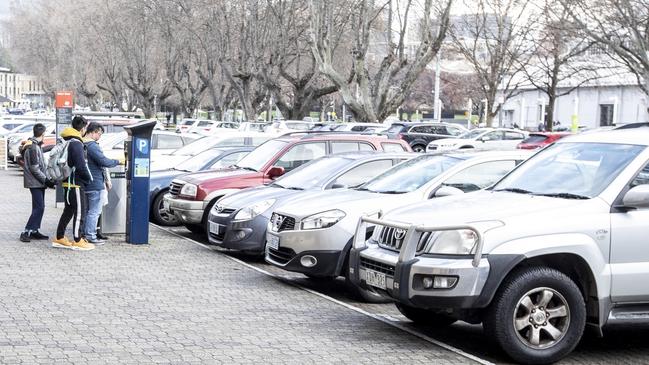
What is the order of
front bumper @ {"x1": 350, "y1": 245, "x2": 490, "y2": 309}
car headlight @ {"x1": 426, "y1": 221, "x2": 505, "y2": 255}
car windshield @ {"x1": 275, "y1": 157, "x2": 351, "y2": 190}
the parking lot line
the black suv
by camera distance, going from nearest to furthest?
front bumper @ {"x1": 350, "y1": 245, "x2": 490, "y2": 309}, car headlight @ {"x1": 426, "y1": 221, "x2": 505, "y2": 255}, the parking lot line, car windshield @ {"x1": 275, "y1": 157, "x2": 351, "y2": 190}, the black suv

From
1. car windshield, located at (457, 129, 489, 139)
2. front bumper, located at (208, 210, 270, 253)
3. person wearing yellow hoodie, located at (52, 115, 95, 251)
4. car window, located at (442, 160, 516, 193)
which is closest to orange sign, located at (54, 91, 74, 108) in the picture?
person wearing yellow hoodie, located at (52, 115, 95, 251)

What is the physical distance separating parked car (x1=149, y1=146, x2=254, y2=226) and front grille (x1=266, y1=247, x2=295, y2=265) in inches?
216

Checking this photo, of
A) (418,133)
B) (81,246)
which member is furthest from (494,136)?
(81,246)

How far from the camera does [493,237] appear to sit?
6863mm

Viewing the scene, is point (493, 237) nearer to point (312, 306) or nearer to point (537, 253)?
point (537, 253)

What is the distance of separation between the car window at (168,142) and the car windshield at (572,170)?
16.0 metres

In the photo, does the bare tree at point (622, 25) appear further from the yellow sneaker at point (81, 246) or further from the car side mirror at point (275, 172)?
the yellow sneaker at point (81, 246)

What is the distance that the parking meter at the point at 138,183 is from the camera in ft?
43.8

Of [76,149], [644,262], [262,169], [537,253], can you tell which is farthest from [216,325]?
[262,169]

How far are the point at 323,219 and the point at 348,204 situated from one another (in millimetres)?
314

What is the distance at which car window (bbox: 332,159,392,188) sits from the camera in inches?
466

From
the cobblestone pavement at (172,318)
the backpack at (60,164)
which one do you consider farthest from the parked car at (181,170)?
the cobblestone pavement at (172,318)

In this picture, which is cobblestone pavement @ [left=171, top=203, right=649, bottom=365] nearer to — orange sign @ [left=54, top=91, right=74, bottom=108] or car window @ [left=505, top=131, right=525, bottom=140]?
Result: orange sign @ [left=54, top=91, right=74, bottom=108]

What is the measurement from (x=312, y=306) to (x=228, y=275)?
201 cm
